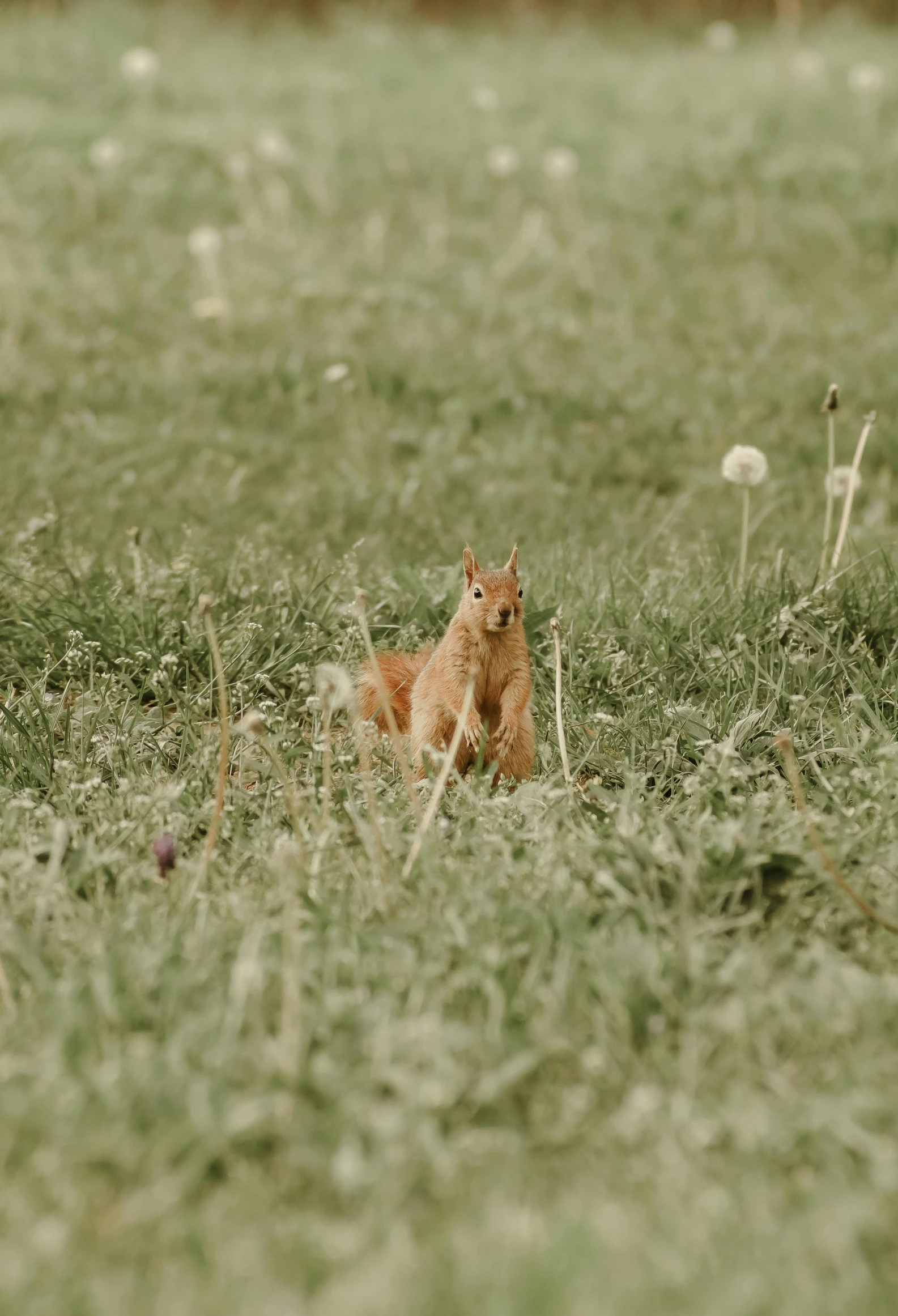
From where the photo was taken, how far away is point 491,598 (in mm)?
3145

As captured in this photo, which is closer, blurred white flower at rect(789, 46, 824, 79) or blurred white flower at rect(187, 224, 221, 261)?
blurred white flower at rect(187, 224, 221, 261)

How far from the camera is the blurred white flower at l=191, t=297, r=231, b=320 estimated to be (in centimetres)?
671

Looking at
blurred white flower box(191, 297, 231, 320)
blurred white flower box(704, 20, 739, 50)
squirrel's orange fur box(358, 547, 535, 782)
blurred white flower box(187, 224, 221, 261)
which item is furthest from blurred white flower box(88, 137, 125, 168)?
squirrel's orange fur box(358, 547, 535, 782)

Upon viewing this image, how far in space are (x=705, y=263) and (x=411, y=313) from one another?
1.78 meters

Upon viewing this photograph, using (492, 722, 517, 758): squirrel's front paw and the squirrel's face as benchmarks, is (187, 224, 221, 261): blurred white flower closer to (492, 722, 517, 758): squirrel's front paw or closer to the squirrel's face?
the squirrel's face

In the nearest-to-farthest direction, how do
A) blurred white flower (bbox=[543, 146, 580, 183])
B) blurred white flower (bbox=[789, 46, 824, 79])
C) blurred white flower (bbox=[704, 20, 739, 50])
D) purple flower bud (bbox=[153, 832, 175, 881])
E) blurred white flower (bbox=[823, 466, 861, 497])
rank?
1. purple flower bud (bbox=[153, 832, 175, 881])
2. blurred white flower (bbox=[823, 466, 861, 497])
3. blurred white flower (bbox=[543, 146, 580, 183])
4. blurred white flower (bbox=[789, 46, 824, 79])
5. blurred white flower (bbox=[704, 20, 739, 50])

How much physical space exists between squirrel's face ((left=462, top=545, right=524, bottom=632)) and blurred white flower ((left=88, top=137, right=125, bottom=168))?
→ 615 cm

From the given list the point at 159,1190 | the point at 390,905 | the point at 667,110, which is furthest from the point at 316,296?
the point at 159,1190

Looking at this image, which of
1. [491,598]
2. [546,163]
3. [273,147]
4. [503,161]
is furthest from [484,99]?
[491,598]

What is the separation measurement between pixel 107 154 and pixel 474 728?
6.39 m

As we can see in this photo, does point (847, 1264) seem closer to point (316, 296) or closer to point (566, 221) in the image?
point (316, 296)

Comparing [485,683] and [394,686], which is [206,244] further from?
[485,683]

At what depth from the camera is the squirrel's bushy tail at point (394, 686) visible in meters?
3.42

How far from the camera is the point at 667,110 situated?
10.4m
